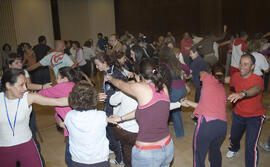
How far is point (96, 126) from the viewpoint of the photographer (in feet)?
6.60

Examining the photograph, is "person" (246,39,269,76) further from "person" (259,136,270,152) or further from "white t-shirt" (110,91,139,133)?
"white t-shirt" (110,91,139,133)

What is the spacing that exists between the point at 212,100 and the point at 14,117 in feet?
5.82

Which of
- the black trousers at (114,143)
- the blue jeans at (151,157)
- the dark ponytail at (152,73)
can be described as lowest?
the black trousers at (114,143)

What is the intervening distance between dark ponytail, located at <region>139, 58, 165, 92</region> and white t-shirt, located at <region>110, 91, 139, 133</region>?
2.09ft

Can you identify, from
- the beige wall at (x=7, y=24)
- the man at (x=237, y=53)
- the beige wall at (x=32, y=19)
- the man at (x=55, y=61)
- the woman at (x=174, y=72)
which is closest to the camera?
the woman at (x=174, y=72)

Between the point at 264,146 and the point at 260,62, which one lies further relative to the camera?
the point at 260,62

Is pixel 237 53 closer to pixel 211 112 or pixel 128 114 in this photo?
pixel 211 112

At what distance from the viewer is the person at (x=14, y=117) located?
211 centimetres

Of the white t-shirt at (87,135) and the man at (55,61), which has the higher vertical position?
the man at (55,61)

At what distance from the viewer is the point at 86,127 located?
78.4 inches

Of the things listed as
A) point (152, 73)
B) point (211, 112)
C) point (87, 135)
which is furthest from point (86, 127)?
point (211, 112)

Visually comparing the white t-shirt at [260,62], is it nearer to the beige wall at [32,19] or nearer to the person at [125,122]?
the person at [125,122]

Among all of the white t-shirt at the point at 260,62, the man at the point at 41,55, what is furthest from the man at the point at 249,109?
the man at the point at 41,55

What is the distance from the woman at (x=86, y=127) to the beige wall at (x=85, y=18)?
13.2 metres
